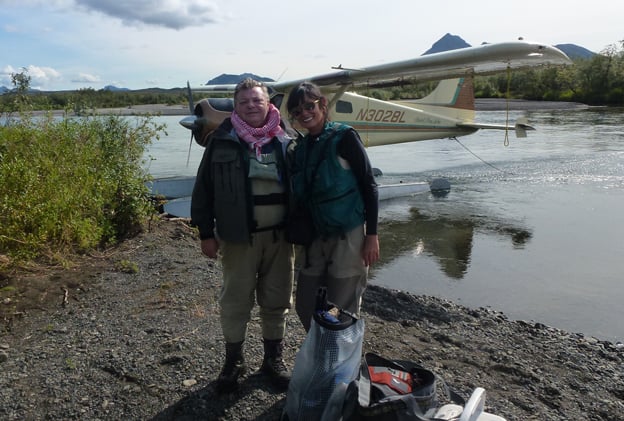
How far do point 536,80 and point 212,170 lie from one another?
178 feet

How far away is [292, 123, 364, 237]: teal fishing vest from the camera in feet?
7.45

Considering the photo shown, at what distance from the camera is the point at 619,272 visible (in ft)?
17.2

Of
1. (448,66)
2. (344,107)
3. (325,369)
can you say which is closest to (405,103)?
(344,107)

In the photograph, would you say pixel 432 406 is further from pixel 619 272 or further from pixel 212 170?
pixel 619 272

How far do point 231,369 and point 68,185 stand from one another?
3.05 metres

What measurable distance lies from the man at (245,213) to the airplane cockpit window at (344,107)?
27.6 ft

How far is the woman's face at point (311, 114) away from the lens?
2.28 meters

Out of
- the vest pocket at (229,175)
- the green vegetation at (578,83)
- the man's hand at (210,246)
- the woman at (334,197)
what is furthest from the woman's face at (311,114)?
the green vegetation at (578,83)

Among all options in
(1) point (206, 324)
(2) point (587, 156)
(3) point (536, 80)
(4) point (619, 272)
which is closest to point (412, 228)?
(4) point (619, 272)

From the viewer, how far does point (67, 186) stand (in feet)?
15.0

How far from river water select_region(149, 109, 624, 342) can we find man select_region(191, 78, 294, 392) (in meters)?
2.66

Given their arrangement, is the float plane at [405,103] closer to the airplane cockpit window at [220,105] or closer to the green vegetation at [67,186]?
the airplane cockpit window at [220,105]

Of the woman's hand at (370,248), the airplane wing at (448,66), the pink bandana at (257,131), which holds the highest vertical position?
the airplane wing at (448,66)

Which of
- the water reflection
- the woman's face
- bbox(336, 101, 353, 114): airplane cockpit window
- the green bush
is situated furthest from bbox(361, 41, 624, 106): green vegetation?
the woman's face
